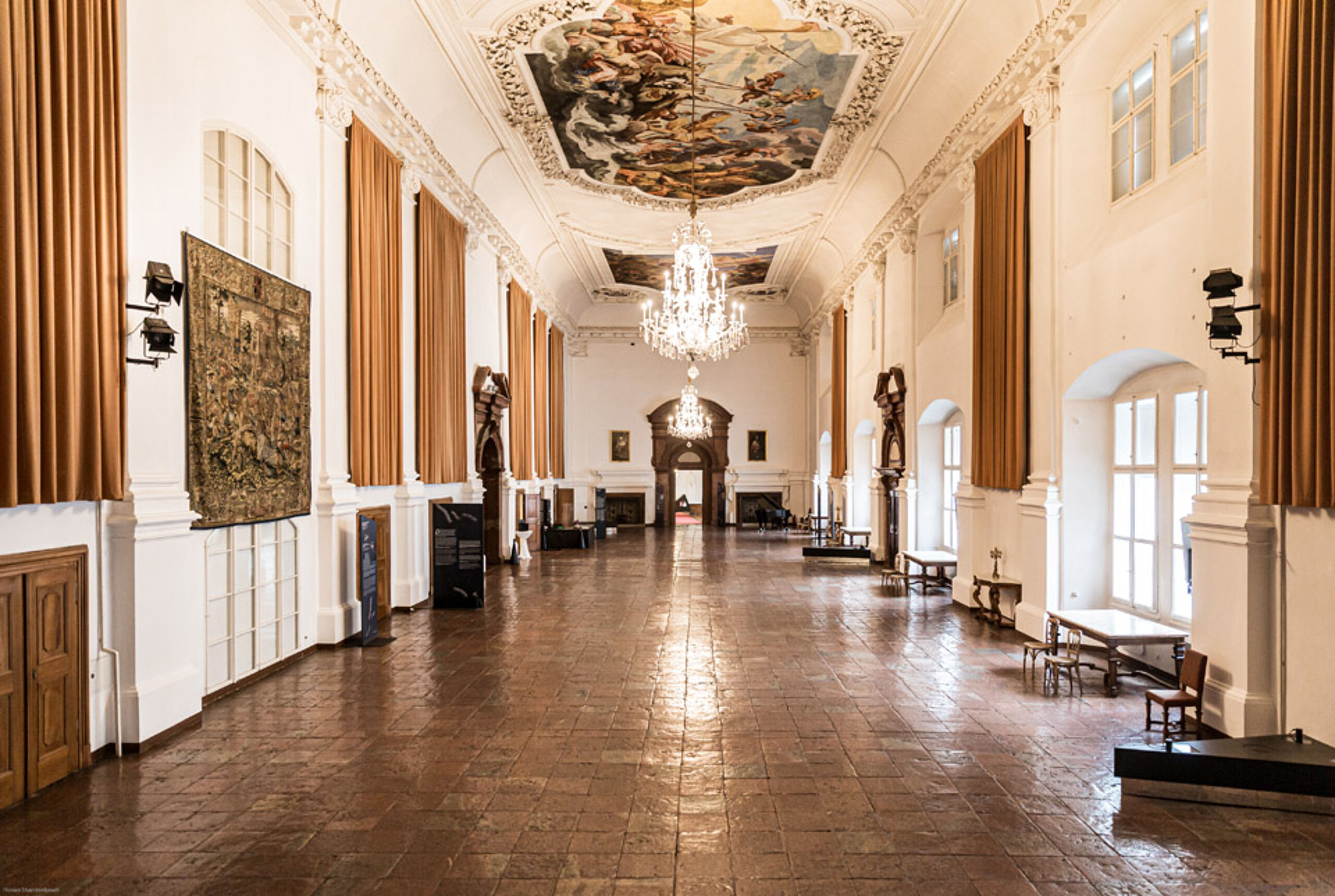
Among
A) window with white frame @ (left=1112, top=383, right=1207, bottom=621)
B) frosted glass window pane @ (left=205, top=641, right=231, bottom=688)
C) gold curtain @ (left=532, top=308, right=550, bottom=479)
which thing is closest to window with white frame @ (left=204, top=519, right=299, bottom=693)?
frosted glass window pane @ (left=205, top=641, right=231, bottom=688)

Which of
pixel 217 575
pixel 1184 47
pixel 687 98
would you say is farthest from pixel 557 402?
pixel 1184 47

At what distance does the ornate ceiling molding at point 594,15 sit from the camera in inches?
404

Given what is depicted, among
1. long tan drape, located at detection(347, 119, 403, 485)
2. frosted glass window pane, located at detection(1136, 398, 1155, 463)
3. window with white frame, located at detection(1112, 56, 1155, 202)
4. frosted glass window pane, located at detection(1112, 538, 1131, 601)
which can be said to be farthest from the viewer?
long tan drape, located at detection(347, 119, 403, 485)

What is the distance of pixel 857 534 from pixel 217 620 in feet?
45.0

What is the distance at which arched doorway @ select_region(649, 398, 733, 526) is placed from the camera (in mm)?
28547

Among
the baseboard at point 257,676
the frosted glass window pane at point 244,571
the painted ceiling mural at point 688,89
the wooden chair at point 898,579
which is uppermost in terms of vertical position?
the painted ceiling mural at point 688,89

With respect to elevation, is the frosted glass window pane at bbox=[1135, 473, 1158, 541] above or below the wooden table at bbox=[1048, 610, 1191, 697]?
above

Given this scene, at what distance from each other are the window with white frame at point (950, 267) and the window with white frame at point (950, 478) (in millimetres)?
2122

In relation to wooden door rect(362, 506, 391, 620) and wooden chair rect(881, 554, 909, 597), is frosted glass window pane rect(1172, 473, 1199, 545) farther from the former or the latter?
wooden door rect(362, 506, 391, 620)

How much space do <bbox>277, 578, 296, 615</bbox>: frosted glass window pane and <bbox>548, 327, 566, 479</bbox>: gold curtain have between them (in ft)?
50.8

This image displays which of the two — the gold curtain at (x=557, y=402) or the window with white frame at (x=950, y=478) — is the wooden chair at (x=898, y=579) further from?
the gold curtain at (x=557, y=402)

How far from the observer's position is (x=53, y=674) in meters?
4.98

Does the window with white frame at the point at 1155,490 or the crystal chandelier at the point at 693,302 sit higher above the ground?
the crystal chandelier at the point at 693,302

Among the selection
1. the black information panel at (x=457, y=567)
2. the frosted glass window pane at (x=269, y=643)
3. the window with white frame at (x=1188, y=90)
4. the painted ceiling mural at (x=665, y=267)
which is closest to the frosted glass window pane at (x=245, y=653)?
the frosted glass window pane at (x=269, y=643)
